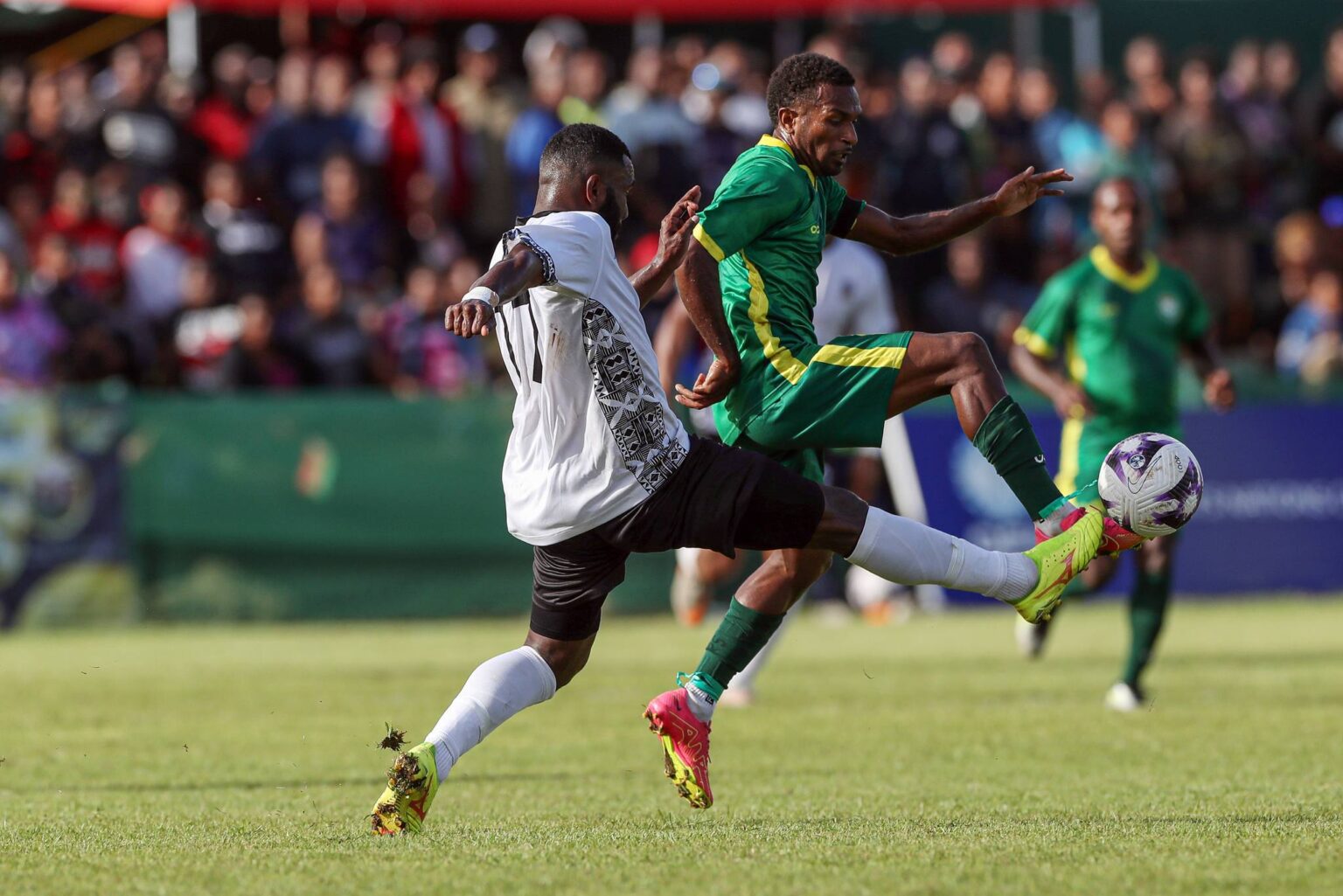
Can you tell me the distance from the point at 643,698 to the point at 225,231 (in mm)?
7079

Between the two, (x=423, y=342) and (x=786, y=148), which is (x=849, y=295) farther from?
(x=423, y=342)

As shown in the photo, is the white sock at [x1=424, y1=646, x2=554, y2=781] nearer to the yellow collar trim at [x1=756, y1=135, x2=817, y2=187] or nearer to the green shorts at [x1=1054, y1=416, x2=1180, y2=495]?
the yellow collar trim at [x1=756, y1=135, x2=817, y2=187]

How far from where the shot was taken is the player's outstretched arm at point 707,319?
6.25m

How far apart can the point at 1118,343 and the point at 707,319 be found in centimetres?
418

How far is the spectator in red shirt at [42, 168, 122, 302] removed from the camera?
49.9 ft

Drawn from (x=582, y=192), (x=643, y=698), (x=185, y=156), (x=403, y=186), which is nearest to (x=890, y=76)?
(x=403, y=186)

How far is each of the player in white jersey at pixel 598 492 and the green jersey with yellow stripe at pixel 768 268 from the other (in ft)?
1.35

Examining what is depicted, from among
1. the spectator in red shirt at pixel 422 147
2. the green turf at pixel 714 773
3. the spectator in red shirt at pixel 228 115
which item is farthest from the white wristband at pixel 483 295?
the spectator in red shirt at pixel 228 115

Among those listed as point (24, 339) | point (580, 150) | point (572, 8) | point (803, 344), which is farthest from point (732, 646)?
point (572, 8)

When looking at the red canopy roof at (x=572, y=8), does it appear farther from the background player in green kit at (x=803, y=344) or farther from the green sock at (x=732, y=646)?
the green sock at (x=732, y=646)

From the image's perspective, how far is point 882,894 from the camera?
4.59m

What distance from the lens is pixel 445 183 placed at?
16.7 m

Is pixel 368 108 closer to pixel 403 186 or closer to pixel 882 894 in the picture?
pixel 403 186

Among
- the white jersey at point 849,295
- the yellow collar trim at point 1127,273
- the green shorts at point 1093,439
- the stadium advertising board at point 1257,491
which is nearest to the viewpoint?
the green shorts at point 1093,439
